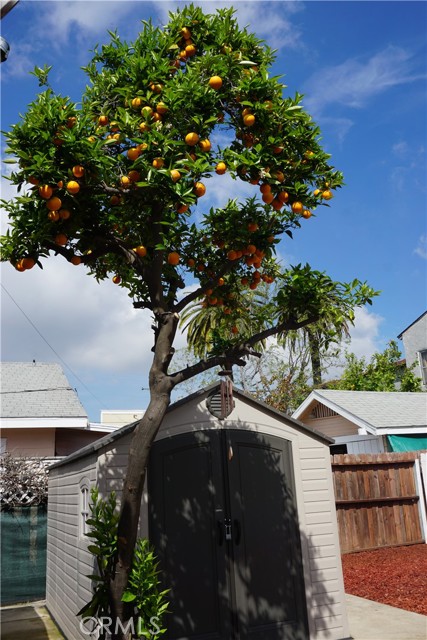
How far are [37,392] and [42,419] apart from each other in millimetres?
1655

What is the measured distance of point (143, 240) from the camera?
5969 millimetres

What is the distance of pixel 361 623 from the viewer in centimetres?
741

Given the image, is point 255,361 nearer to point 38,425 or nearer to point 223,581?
point 38,425

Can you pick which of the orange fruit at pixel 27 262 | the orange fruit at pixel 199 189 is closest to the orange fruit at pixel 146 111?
the orange fruit at pixel 199 189

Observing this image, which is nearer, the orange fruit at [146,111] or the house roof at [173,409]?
the orange fruit at [146,111]

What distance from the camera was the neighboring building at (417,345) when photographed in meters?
27.5

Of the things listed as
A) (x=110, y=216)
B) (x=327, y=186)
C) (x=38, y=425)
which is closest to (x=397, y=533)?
(x=38, y=425)

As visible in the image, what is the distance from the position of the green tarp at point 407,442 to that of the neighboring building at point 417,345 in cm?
1144

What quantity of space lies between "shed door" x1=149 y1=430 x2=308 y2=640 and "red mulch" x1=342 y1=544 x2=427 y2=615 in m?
2.50

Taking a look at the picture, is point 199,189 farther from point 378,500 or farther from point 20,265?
point 378,500

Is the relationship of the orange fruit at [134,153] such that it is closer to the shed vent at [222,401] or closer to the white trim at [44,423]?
the shed vent at [222,401]

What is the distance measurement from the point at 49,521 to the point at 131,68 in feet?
25.2

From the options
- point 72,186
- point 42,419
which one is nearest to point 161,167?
point 72,186

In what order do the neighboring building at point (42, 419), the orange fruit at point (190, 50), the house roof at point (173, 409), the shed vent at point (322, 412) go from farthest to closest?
the shed vent at point (322, 412) < the neighboring building at point (42, 419) < the house roof at point (173, 409) < the orange fruit at point (190, 50)
